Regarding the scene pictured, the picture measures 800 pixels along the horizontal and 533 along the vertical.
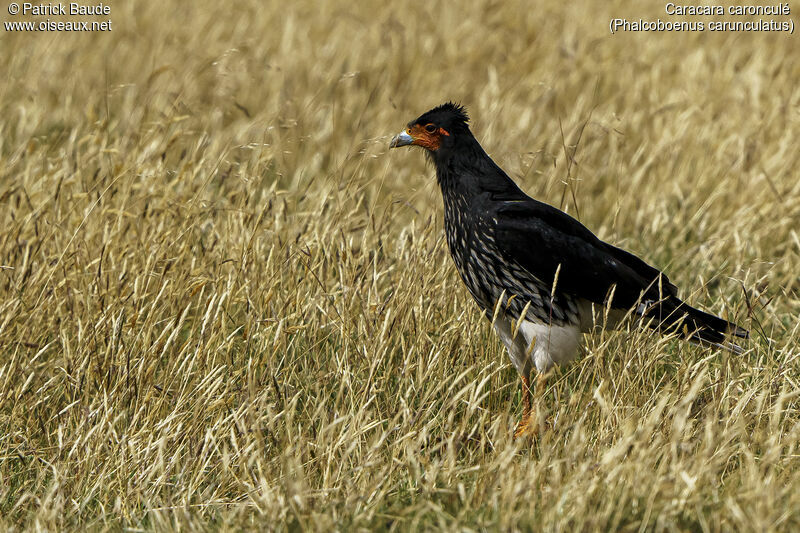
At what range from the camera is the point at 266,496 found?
3074mm

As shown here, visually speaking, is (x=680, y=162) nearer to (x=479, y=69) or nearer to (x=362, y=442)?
(x=479, y=69)

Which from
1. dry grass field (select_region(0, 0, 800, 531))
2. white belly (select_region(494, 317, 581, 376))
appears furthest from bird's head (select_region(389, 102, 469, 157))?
white belly (select_region(494, 317, 581, 376))

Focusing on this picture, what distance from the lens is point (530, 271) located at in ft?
13.6

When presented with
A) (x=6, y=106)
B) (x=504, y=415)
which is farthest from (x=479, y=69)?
(x=504, y=415)

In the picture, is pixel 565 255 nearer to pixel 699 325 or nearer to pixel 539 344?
pixel 539 344

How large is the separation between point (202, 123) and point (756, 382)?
186 inches

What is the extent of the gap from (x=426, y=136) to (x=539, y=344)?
1055mm

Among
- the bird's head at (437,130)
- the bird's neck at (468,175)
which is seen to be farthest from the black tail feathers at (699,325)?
the bird's head at (437,130)

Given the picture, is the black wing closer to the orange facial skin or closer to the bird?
the bird

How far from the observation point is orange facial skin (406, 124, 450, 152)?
4422 millimetres

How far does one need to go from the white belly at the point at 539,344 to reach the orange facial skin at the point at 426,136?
836mm

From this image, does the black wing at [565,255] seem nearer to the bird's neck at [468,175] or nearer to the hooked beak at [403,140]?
the bird's neck at [468,175]

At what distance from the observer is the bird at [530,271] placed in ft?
13.6

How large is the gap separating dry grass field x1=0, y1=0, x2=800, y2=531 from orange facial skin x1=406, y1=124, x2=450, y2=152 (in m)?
0.36
